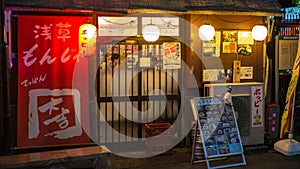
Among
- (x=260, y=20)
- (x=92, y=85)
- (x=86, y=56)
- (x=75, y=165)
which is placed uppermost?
(x=260, y=20)

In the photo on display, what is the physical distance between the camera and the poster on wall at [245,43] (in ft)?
40.3

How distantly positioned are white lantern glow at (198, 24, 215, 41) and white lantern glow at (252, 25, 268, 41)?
133 cm

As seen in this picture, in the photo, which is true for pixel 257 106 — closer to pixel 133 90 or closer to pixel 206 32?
pixel 206 32

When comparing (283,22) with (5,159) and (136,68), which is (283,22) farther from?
(5,159)

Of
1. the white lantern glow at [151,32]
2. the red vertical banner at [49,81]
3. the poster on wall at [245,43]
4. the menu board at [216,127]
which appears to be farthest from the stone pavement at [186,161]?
the white lantern glow at [151,32]

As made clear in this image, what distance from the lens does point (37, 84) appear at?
1040cm

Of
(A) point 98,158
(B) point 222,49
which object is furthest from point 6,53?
(B) point 222,49

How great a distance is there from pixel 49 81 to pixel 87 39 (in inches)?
58.8

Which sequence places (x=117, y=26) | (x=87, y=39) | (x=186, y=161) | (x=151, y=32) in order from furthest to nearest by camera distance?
(x=117, y=26) < (x=151, y=32) < (x=186, y=161) < (x=87, y=39)

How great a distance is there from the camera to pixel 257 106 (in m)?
12.1

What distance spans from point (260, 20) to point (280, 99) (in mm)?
3117

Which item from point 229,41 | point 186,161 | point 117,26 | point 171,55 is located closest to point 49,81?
point 117,26

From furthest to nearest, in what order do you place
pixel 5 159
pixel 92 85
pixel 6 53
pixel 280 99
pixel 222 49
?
1. pixel 280 99
2. pixel 222 49
3. pixel 92 85
4. pixel 6 53
5. pixel 5 159

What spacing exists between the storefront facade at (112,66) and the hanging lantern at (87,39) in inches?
1.6
